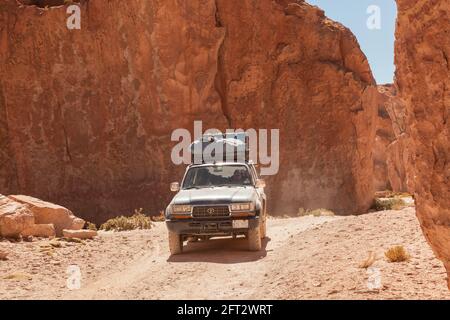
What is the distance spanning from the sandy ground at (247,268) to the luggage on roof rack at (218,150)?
1979mm

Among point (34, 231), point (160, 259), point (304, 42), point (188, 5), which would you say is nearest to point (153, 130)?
point (188, 5)

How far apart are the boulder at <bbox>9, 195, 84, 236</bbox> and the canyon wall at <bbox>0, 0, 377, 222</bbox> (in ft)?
28.8

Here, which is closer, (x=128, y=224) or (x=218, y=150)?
(x=218, y=150)

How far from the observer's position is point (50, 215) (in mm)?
14234

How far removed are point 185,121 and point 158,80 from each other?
2242mm

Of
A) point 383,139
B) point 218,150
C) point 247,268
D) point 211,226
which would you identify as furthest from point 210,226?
point 383,139

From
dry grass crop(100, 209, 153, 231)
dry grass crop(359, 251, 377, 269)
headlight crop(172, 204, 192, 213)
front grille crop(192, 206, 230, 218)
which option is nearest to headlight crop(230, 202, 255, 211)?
front grille crop(192, 206, 230, 218)

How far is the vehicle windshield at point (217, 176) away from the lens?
11.2 m

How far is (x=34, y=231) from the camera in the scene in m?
12.9

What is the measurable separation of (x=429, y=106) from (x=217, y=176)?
725cm

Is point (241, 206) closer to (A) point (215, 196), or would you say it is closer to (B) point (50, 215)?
(A) point (215, 196)

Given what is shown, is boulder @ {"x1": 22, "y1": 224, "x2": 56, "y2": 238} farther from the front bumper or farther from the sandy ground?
the front bumper

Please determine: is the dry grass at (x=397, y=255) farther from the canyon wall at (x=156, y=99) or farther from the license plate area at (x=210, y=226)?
the canyon wall at (x=156, y=99)

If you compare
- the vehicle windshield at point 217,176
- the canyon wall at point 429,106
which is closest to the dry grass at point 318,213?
the vehicle windshield at point 217,176
